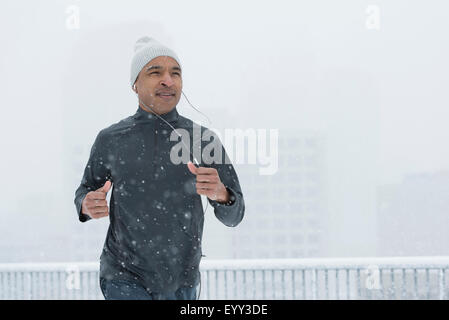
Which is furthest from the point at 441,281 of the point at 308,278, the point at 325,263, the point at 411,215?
the point at 411,215

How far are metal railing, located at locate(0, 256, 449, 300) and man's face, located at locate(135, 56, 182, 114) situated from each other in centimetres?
274

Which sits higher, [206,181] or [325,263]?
[206,181]

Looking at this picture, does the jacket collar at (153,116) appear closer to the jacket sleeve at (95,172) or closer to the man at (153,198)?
the man at (153,198)

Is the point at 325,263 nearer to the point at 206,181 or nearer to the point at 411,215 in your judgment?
the point at 206,181

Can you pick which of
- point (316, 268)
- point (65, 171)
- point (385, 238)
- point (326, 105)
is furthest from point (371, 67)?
point (316, 268)

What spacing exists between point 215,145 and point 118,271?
74cm

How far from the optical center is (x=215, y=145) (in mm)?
2414

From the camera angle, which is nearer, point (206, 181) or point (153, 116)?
point (206, 181)

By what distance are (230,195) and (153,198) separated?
355 millimetres

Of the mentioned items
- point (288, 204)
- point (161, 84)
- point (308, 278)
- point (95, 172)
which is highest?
point (161, 84)

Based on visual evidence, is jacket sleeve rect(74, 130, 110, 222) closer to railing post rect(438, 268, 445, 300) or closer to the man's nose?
the man's nose

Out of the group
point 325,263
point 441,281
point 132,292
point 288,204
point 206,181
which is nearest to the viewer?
point 206,181

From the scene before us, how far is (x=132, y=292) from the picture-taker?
220cm

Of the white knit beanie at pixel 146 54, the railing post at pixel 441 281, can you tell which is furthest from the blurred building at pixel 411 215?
the white knit beanie at pixel 146 54
